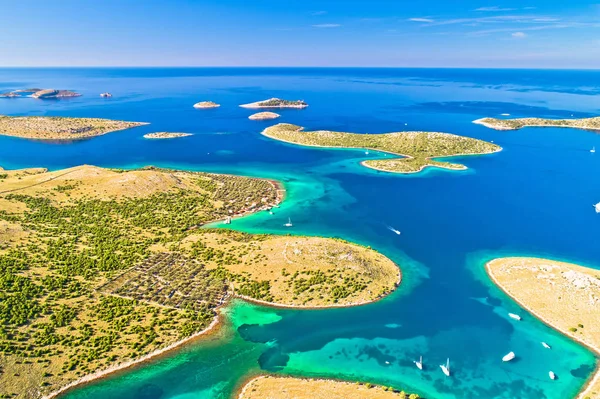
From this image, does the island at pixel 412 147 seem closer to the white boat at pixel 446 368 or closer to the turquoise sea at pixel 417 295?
the turquoise sea at pixel 417 295

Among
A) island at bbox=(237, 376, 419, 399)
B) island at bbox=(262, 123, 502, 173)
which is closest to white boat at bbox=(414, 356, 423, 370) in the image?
island at bbox=(237, 376, 419, 399)

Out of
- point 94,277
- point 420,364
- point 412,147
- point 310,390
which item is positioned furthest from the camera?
point 412,147

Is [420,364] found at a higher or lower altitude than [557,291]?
lower

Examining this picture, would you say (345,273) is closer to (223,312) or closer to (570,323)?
(223,312)

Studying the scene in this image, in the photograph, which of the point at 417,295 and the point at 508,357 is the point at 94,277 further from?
the point at 508,357

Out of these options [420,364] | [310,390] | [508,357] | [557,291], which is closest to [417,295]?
[508,357]

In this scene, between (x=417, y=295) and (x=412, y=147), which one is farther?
(x=412, y=147)

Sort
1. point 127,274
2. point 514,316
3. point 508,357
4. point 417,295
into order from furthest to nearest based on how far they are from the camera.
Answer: point 127,274, point 417,295, point 514,316, point 508,357

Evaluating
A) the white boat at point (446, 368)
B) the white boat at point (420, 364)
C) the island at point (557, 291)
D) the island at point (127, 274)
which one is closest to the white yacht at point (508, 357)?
the white boat at point (446, 368)
